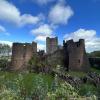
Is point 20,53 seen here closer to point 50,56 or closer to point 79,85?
point 50,56

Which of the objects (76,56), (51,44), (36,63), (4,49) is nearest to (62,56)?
(76,56)

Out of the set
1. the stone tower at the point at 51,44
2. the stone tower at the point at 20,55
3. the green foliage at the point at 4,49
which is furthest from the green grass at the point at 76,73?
the green foliage at the point at 4,49

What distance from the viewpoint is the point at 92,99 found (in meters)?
13.8

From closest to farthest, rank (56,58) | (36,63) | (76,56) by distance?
(76,56) < (36,63) < (56,58)

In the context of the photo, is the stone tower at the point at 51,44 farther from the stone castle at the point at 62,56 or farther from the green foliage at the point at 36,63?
the green foliage at the point at 36,63

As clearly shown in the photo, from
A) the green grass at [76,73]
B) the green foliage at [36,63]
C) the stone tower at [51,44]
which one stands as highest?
the stone tower at [51,44]

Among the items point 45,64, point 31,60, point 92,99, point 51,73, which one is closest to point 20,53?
point 31,60

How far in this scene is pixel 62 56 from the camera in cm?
5716

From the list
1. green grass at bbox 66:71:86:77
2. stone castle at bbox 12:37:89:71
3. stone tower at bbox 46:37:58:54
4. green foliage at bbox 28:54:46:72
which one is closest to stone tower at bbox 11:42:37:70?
stone castle at bbox 12:37:89:71

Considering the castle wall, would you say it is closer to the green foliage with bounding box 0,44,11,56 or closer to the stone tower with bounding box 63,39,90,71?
the stone tower with bounding box 63,39,90,71

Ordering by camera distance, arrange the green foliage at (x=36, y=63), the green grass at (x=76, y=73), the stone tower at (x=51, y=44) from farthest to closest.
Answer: the stone tower at (x=51, y=44) < the green foliage at (x=36, y=63) < the green grass at (x=76, y=73)

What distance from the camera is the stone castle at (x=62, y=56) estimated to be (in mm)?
55281

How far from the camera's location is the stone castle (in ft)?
181

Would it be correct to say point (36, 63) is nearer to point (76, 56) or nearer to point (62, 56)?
point (62, 56)
